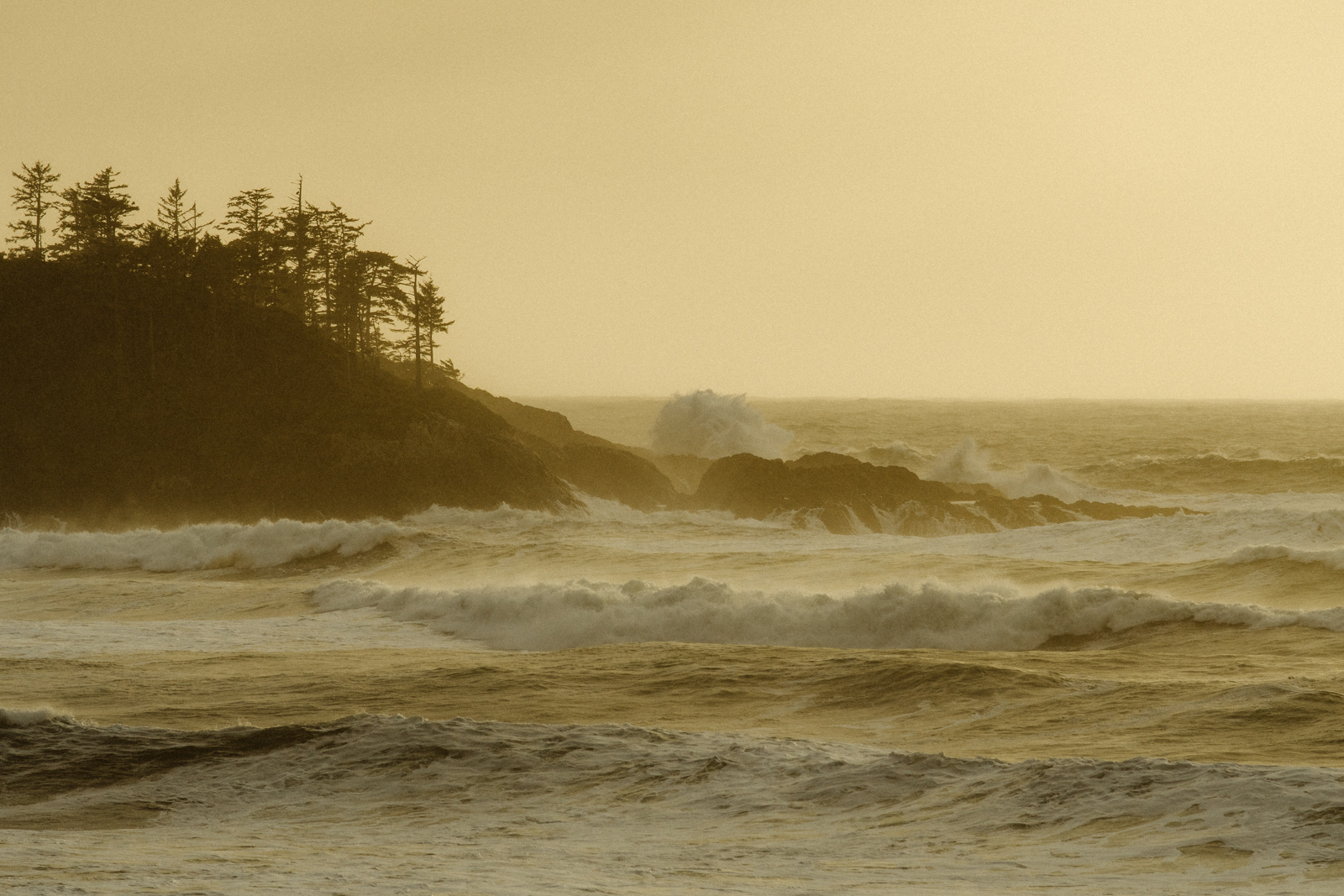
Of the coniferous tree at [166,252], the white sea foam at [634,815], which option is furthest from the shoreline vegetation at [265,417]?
the white sea foam at [634,815]

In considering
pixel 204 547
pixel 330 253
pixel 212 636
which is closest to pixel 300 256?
pixel 330 253

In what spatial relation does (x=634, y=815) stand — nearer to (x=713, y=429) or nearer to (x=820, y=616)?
(x=820, y=616)

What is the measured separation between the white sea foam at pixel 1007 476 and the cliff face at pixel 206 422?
24.5 m

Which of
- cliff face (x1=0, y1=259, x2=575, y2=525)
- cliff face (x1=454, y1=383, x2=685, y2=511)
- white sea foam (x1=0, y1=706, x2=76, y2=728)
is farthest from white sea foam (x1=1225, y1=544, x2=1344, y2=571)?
cliff face (x1=0, y1=259, x2=575, y2=525)

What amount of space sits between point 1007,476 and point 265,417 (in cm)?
3562

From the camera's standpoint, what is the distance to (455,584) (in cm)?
2650

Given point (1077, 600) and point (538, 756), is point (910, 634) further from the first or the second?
point (538, 756)

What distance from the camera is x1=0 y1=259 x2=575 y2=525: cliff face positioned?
130 feet

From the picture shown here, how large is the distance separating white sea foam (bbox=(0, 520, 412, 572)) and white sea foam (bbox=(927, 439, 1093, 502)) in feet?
104

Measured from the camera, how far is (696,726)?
1230 cm

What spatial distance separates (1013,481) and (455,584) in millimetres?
37070

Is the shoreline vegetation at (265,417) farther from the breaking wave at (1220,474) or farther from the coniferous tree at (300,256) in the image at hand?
the breaking wave at (1220,474)

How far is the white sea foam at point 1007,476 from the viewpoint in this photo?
54188mm

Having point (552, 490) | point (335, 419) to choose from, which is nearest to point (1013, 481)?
point (552, 490)
